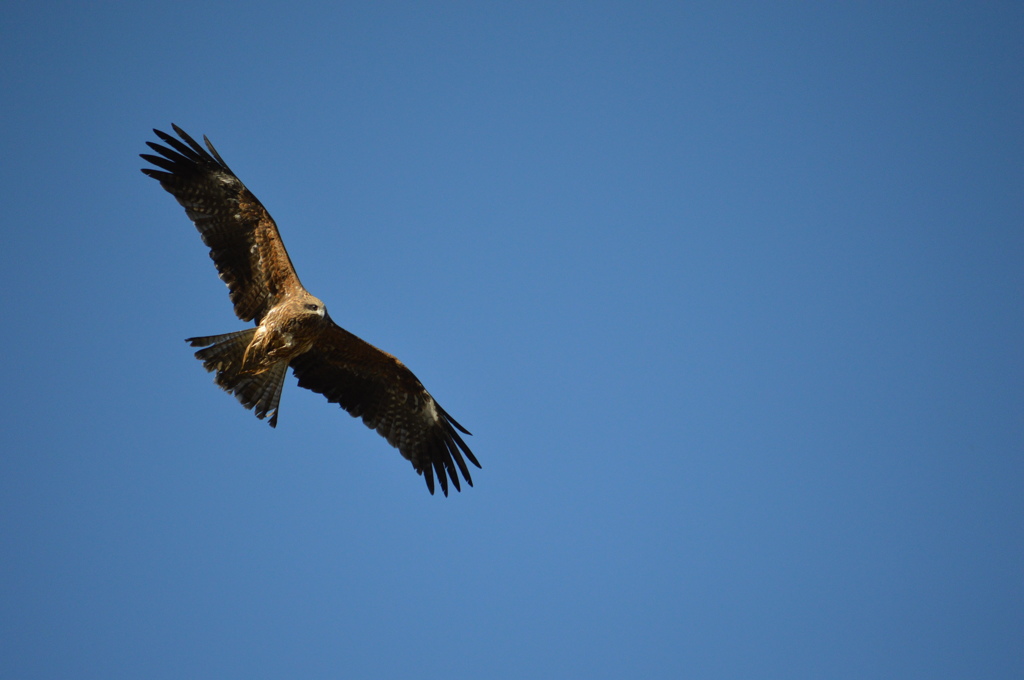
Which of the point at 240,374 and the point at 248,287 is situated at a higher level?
the point at 248,287

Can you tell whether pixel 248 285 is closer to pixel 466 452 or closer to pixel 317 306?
pixel 317 306

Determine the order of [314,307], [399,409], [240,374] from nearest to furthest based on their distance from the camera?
[314,307]
[240,374]
[399,409]

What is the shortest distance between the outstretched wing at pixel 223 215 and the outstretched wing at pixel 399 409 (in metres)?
1.46

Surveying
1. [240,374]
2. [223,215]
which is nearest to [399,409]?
[240,374]

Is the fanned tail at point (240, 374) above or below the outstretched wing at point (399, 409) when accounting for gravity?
below

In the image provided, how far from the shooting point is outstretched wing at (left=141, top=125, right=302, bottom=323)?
9562 millimetres

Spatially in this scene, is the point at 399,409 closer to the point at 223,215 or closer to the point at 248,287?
the point at 248,287

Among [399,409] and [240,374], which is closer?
[240,374]

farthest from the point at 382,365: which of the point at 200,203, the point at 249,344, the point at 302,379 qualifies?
the point at 200,203

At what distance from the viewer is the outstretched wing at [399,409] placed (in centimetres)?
1068

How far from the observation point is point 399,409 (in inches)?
437

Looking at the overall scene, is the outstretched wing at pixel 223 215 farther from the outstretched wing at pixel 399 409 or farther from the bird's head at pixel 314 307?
the outstretched wing at pixel 399 409

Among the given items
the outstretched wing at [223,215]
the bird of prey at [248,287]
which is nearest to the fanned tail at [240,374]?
the bird of prey at [248,287]

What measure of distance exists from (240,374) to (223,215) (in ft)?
5.93
